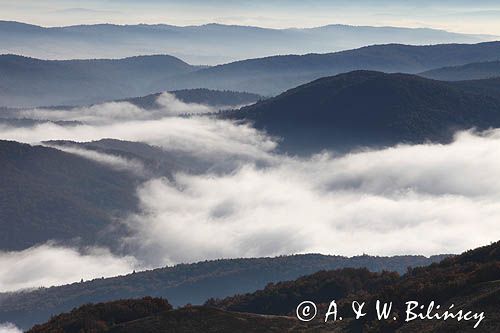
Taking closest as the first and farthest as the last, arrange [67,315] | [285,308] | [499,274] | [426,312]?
1. [426,312]
2. [499,274]
3. [67,315]
4. [285,308]

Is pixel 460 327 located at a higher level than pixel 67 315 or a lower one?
lower

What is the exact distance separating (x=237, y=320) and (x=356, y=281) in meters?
32.9

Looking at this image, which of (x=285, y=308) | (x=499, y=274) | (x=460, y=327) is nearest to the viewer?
(x=460, y=327)

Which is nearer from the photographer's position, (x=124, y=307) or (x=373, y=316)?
(x=373, y=316)

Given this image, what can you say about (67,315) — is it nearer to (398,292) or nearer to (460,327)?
(398,292)

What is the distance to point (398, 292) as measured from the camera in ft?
218

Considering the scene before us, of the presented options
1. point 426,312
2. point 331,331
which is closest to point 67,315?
point 331,331

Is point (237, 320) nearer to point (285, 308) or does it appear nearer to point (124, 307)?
point (124, 307)

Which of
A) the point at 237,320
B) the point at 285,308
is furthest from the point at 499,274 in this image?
the point at 285,308

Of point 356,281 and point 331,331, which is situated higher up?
point 356,281

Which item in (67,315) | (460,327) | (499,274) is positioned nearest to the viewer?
(460,327)

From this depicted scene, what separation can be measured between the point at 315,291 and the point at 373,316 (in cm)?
3433

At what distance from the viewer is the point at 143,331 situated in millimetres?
66312

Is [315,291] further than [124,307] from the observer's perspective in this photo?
Yes
